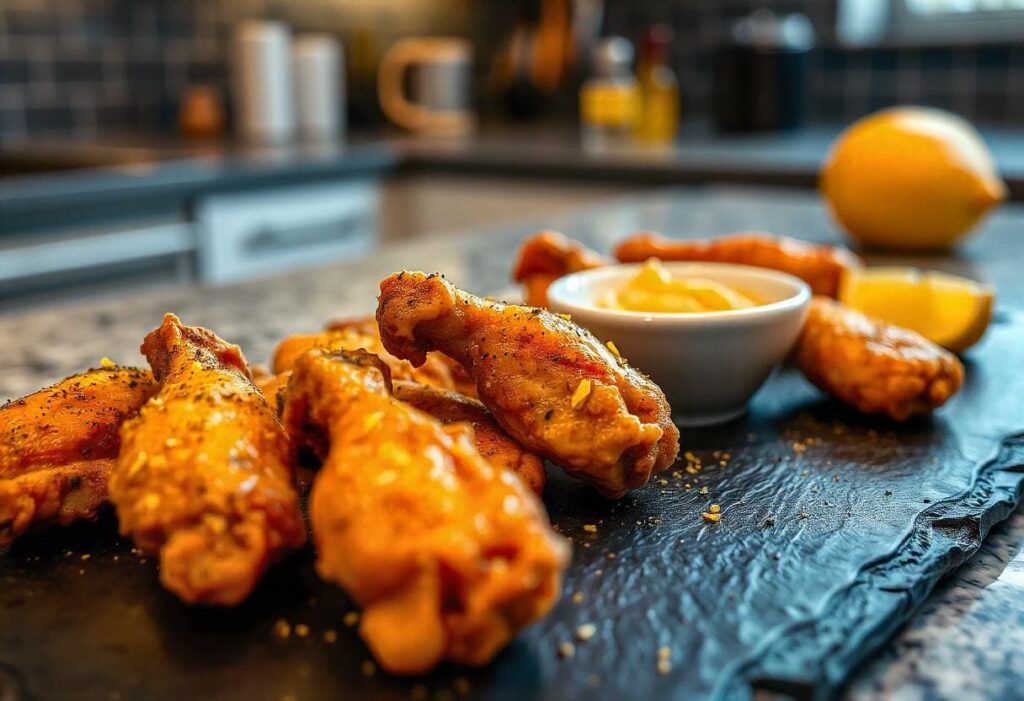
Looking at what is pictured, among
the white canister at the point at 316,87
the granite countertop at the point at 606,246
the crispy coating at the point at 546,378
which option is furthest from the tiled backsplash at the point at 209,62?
the crispy coating at the point at 546,378

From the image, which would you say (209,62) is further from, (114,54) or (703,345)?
(703,345)

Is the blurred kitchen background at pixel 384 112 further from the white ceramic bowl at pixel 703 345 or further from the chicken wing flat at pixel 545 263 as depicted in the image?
the white ceramic bowl at pixel 703 345

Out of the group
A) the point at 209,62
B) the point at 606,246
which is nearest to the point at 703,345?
A: the point at 606,246

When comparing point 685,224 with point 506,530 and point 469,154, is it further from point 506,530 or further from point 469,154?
point 506,530

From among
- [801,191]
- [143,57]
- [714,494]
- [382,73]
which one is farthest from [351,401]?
[382,73]

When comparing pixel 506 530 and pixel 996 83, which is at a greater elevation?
pixel 996 83

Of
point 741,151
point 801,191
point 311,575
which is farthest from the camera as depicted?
point 741,151
